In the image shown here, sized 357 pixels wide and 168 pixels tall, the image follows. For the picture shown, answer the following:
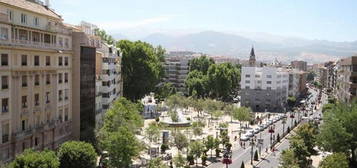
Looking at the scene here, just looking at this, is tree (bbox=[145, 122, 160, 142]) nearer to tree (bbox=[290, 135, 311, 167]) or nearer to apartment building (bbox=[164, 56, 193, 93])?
tree (bbox=[290, 135, 311, 167])

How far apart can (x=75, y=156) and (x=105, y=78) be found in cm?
3135

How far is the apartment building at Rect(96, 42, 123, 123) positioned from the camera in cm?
6588

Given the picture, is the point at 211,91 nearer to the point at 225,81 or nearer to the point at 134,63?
the point at 225,81

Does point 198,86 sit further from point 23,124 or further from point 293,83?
point 23,124

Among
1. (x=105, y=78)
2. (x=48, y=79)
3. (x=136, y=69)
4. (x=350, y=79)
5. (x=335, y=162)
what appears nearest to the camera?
(x=335, y=162)

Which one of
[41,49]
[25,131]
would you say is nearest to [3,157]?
[25,131]

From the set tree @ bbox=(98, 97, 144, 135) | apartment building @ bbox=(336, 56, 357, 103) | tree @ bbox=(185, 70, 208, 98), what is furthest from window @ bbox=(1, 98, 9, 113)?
tree @ bbox=(185, 70, 208, 98)

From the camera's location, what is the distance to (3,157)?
4025 cm

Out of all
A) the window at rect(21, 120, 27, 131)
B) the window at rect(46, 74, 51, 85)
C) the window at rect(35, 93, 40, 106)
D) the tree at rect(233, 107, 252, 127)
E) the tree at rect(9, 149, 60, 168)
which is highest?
the window at rect(46, 74, 51, 85)

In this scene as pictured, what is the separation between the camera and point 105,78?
227 feet

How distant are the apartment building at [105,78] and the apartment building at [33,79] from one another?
35.6 feet

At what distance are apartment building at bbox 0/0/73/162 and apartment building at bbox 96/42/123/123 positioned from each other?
1087 centimetres

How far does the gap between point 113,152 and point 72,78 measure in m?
15.3

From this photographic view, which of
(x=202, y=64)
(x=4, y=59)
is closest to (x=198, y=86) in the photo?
(x=202, y=64)
